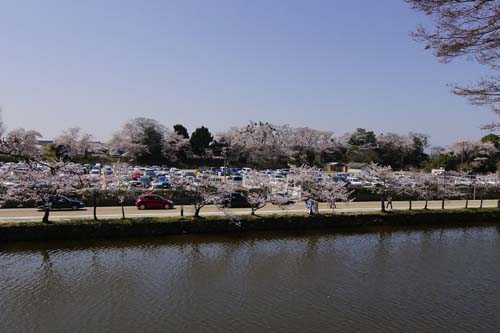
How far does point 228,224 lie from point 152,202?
601 centimetres

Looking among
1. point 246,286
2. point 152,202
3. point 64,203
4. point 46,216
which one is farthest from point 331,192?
point 46,216

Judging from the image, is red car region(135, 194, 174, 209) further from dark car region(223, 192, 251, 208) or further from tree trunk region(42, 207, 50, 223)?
tree trunk region(42, 207, 50, 223)

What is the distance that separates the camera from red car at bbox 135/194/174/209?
25328 mm

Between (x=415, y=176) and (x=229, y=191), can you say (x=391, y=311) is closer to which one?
(x=229, y=191)

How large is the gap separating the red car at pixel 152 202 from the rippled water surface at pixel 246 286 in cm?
532

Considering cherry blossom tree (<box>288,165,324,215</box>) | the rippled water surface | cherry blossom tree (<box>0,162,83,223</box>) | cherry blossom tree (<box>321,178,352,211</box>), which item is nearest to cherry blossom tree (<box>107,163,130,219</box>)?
cherry blossom tree (<box>0,162,83,223</box>)

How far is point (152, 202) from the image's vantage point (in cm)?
2552

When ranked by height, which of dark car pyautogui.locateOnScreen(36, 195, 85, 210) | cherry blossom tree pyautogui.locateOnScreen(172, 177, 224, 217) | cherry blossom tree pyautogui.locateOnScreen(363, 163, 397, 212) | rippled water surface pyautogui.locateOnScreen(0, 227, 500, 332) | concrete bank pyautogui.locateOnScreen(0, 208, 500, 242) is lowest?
rippled water surface pyautogui.locateOnScreen(0, 227, 500, 332)

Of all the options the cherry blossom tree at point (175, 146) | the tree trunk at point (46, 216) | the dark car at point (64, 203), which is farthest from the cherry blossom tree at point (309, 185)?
the cherry blossom tree at point (175, 146)

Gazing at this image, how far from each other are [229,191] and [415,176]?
608 inches

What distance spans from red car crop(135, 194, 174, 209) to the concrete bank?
4020 millimetres

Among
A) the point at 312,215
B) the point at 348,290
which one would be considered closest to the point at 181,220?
the point at 312,215

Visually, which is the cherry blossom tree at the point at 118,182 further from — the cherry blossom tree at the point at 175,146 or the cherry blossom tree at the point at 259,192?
the cherry blossom tree at the point at 175,146

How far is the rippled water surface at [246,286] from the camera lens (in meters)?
11.6
